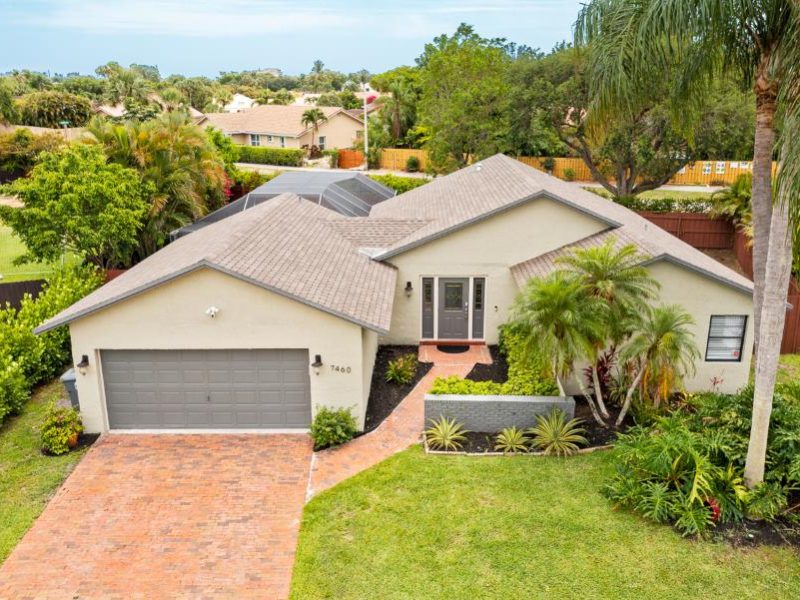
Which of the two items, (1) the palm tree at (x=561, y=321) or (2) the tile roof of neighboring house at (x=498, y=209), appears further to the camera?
(2) the tile roof of neighboring house at (x=498, y=209)

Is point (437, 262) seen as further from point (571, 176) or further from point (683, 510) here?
point (571, 176)

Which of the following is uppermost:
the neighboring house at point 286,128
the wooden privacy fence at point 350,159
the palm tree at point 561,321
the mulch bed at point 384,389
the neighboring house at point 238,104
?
the neighboring house at point 238,104

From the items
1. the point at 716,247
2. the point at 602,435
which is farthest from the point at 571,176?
the point at 602,435

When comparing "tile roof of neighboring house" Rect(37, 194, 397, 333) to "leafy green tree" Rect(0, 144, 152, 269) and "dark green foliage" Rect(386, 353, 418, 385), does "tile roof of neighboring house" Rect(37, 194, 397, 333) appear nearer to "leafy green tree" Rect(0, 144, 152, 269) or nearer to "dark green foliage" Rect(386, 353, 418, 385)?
"dark green foliage" Rect(386, 353, 418, 385)

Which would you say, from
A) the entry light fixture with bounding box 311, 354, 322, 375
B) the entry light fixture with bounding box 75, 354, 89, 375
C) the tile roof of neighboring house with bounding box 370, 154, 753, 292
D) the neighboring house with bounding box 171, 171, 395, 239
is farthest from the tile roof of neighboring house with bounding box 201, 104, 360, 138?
the entry light fixture with bounding box 311, 354, 322, 375

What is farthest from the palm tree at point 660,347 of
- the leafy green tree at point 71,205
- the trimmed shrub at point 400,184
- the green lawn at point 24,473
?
the trimmed shrub at point 400,184

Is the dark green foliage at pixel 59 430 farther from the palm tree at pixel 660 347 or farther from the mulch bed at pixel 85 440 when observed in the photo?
the palm tree at pixel 660 347
